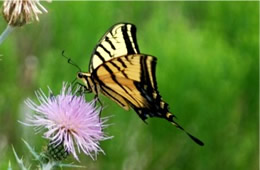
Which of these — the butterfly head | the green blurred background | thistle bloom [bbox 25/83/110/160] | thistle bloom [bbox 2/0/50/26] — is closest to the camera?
thistle bloom [bbox 2/0/50/26]

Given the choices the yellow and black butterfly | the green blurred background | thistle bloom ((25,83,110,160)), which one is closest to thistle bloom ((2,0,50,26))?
thistle bloom ((25,83,110,160))

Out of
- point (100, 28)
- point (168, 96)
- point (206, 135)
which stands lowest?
point (206, 135)

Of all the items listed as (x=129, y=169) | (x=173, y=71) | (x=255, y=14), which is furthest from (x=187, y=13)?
(x=129, y=169)

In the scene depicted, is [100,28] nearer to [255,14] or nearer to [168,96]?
[168,96]

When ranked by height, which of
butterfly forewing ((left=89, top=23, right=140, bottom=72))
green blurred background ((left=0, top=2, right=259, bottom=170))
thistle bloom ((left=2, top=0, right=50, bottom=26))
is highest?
thistle bloom ((left=2, top=0, right=50, bottom=26))

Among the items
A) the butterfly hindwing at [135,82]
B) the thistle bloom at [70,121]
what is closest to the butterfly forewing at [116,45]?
the butterfly hindwing at [135,82]

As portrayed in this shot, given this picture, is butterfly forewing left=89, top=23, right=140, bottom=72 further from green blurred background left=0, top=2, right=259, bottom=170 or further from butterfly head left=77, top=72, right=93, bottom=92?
green blurred background left=0, top=2, right=259, bottom=170
